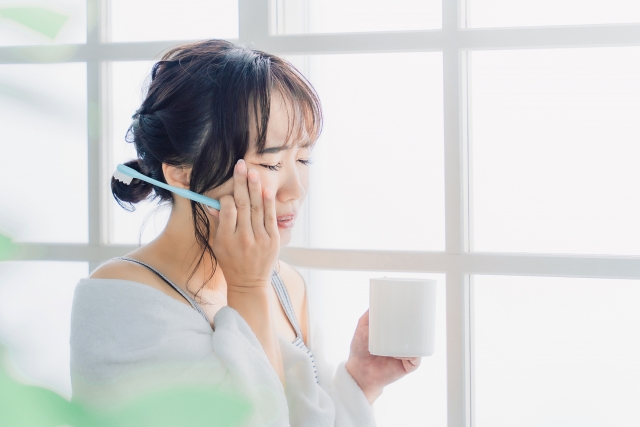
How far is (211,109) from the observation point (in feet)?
2.64

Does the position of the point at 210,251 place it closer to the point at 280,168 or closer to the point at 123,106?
the point at 280,168

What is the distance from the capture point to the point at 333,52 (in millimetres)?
1124

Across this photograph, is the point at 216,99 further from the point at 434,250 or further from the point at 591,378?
the point at 591,378

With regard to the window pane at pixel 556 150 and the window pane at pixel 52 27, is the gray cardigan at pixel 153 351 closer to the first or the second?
the window pane at pixel 556 150

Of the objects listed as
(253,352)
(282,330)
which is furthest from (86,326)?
(282,330)

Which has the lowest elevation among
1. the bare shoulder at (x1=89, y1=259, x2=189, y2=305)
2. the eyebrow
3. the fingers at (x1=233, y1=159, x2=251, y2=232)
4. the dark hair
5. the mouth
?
the bare shoulder at (x1=89, y1=259, x2=189, y2=305)

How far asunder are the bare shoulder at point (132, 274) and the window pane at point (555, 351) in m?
0.62

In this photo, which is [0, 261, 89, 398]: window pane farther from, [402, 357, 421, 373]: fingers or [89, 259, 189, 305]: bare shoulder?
[402, 357, 421, 373]: fingers

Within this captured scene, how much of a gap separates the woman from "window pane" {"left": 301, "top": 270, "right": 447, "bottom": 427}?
1.11ft

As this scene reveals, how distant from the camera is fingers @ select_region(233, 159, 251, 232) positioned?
0.79 meters

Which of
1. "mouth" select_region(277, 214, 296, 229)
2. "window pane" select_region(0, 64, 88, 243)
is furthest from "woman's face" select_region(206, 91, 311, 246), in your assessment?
"window pane" select_region(0, 64, 88, 243)

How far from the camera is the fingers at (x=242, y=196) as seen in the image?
0.79 meters

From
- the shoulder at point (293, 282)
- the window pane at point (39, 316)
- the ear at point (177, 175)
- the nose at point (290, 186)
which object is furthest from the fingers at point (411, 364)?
the window pane at point (39, 316)

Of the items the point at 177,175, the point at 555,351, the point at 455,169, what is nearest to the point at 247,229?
the point at 177,175
